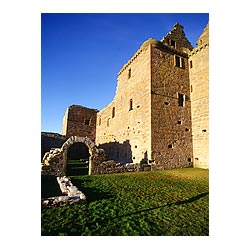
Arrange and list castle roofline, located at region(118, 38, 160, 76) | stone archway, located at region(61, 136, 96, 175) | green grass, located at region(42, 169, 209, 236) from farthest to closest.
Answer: castle roofline, located at region(118, 38, 160, 76)
stone archway, located at region(61, 136, 96, 175)
green grass, located at region(42, 169, 209, 236)

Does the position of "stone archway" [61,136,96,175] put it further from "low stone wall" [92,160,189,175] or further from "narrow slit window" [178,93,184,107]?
"narrow slit window" [178,93,184,107]

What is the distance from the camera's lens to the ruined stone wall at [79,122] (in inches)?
739

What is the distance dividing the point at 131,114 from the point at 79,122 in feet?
28.8

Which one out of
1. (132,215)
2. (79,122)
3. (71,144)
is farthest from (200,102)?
(79,122)

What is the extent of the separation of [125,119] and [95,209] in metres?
9.96

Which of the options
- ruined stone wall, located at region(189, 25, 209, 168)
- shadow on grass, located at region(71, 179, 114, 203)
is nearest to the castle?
ruined stone wall, located at region(189, 25, 209, 168)

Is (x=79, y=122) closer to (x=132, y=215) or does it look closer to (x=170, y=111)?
(x=170, y=111)

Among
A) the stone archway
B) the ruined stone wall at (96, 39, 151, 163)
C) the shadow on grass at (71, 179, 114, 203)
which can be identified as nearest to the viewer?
the shadow on grass at (71, 179, 114, 203)

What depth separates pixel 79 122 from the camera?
19.5 meters

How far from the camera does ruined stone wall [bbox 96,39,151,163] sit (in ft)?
35.4

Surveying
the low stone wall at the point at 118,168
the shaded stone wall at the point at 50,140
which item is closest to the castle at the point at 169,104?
the low stone wall at the point at 118,168
